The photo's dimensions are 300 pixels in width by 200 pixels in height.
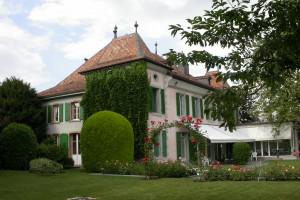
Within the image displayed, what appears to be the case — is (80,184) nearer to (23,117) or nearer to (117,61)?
(117,61)

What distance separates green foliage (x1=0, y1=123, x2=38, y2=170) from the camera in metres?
23.2

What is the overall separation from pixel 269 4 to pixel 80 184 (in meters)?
13.1

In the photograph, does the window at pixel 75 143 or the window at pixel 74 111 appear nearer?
the window at pixel 75 143

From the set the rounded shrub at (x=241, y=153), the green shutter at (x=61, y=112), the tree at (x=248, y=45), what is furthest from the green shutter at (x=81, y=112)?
the tree at (x=248, y=45)

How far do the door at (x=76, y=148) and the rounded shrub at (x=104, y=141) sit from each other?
7.19m

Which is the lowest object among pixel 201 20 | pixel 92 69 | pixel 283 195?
pixel 283 195

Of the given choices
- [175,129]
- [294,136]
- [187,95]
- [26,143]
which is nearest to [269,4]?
[26,143]

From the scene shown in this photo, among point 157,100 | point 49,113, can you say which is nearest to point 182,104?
point 157,100

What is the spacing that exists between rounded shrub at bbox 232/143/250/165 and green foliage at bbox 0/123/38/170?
1701 centimetres

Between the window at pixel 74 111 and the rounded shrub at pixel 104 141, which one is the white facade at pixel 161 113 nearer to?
the window at pixel 74 111

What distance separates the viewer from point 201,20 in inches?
266

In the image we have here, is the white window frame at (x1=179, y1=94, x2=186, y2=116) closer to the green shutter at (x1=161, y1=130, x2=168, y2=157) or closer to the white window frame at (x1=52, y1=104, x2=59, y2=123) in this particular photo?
the green shutter at (x1=161, y1=130, x2=168, y2=157)

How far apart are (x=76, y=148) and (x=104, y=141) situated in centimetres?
859

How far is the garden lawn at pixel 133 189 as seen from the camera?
1291 cm
